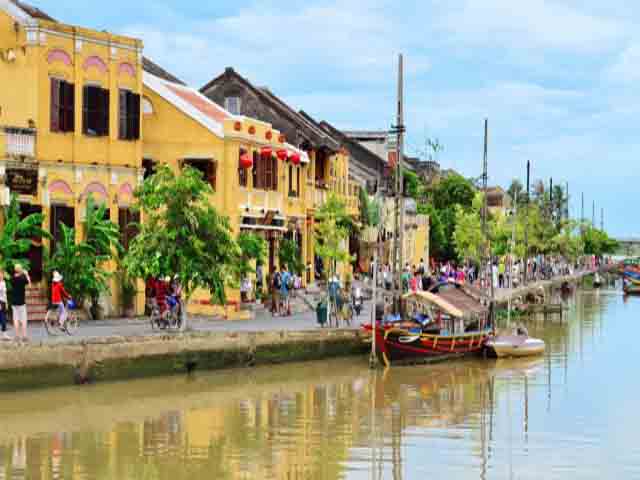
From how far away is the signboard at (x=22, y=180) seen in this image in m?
38.5

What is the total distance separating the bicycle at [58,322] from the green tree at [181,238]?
2.13 m

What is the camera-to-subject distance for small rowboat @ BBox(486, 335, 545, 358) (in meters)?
45.8

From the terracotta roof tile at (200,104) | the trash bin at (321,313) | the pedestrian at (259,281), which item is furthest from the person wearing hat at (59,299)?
the pedestrian at (259,281)

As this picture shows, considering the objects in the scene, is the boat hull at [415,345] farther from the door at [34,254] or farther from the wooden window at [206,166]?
the door at [34,254]

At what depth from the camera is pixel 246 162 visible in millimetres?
47250

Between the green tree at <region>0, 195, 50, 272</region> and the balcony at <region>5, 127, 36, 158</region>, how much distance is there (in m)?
1.62

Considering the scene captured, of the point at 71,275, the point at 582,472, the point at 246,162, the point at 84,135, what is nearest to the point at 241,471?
the point at 582,472

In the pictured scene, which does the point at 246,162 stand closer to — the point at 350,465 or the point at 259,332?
the point at 259,332

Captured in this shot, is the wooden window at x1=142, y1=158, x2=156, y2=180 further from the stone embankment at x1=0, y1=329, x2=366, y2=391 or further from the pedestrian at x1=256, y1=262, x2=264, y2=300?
the stone embankment at x1=0, y1=329, x2=366, y2=391

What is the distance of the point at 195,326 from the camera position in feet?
136

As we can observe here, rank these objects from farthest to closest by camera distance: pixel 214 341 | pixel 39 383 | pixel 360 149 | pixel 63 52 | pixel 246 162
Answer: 1. pixel 360 149
2. pixel 246 162
3. pixel 63 52
4. pixel 214 341
5. pixel 39 383

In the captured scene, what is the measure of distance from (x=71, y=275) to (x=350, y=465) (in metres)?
16.3

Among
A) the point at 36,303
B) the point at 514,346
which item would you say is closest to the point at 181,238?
the point at 36,303

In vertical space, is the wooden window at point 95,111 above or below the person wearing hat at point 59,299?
above
